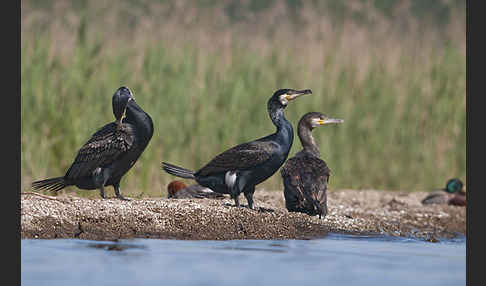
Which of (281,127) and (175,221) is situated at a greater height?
(281,127)

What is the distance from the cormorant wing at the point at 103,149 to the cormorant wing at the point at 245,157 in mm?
881

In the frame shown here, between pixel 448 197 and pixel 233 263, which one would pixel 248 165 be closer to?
pixel 233 263

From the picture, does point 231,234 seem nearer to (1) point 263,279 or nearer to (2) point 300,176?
(2) point 300,176

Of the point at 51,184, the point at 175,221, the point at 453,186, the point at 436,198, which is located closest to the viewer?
the point at 175,221

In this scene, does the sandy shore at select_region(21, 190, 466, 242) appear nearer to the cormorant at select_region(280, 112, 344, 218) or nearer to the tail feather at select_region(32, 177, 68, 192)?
the cormorant at select_region(280, 112, 344, 218)

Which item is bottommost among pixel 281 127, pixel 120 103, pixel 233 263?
pixel 233 263

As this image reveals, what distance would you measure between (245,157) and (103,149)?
3.93 feet

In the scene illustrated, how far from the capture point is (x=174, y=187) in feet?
30.2

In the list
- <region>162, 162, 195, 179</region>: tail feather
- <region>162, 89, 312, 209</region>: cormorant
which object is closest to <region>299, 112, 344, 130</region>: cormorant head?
<region>162, 89, 312, 209</region>: cormorant

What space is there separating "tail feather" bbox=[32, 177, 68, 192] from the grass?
136 cm

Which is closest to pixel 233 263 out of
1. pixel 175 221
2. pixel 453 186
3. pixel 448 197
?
pixel 175 221

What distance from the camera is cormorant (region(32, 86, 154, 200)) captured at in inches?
294

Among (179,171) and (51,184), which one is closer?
(51,184)

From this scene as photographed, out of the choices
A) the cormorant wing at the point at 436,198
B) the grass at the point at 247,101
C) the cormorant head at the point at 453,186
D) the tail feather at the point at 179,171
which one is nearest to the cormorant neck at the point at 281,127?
the tail feather at the point at 179,171
